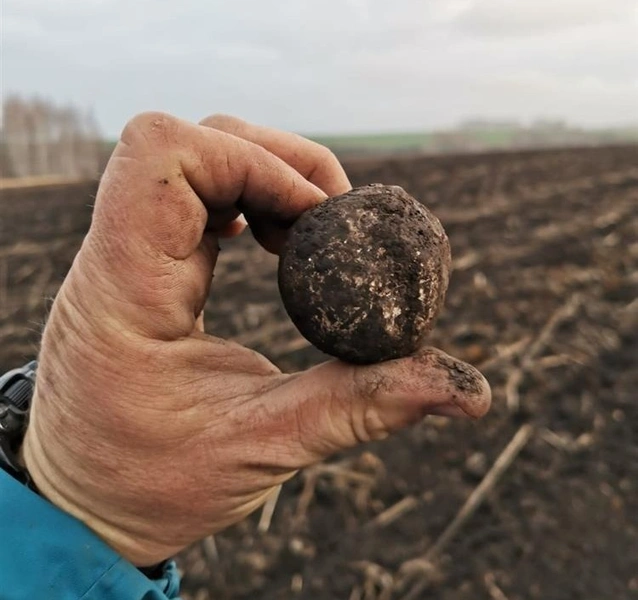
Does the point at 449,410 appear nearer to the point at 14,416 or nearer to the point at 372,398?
the point at 372,398

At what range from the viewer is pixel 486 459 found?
428 cm

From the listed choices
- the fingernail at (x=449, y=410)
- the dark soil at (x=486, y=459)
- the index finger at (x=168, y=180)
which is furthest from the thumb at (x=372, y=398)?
the dark soil at (x=486, y=459)

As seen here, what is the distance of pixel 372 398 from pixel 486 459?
9.10 ft

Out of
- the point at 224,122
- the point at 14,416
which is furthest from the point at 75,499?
the point at 224,122

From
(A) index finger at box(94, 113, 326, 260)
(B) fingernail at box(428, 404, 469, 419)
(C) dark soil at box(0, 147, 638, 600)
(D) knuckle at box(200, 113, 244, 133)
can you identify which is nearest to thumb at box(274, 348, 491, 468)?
(B) fingernail at box(428, 404, 469, 419)

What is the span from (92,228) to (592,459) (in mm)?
3605

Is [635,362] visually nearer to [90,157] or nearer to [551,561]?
[551,561]

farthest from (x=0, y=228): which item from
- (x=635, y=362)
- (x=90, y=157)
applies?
(x=90, y=157)

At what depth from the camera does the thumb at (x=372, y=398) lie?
67.1 inches

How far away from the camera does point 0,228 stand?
11195 millimetres

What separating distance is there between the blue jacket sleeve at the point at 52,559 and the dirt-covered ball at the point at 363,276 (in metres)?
0.77

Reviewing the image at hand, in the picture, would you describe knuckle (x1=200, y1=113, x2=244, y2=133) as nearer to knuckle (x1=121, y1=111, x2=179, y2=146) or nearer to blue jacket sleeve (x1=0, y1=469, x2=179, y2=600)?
knuckle (x1=121, y1=111, x2=179, y2=146)

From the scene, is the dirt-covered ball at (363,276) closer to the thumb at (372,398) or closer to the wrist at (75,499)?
the thumb at (372,398)

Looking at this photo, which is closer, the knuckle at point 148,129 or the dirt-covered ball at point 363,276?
the knuckle at point 148,129
